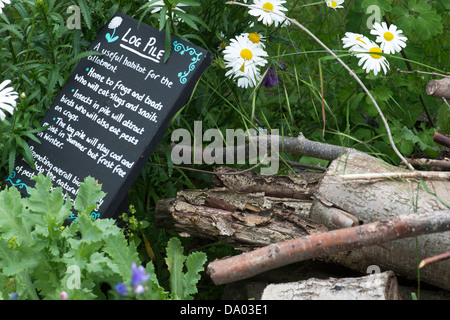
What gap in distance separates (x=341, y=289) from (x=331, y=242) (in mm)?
158

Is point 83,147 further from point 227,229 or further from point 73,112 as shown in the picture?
point 227,229

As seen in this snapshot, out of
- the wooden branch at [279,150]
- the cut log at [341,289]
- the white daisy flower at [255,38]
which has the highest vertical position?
the white daisy flower at [255,38]

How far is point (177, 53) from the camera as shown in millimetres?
2238

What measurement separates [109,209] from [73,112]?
0.47 m

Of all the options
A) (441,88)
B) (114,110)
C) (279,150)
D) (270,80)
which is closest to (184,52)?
(114,110)

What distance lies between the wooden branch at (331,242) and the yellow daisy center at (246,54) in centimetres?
92

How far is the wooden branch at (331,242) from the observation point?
5.43ft

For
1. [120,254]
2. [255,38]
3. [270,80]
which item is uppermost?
[255,38]

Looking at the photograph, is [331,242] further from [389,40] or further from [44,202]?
[389,40]

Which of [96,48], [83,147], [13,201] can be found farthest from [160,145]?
[13,201]

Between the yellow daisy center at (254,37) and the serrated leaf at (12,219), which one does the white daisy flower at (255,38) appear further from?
the serrated leaf at (12,219)

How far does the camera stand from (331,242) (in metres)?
1.68

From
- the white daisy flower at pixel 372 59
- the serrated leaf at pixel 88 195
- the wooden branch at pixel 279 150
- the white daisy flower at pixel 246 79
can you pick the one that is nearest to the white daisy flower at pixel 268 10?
the white daisy flower at pixel 246 79
